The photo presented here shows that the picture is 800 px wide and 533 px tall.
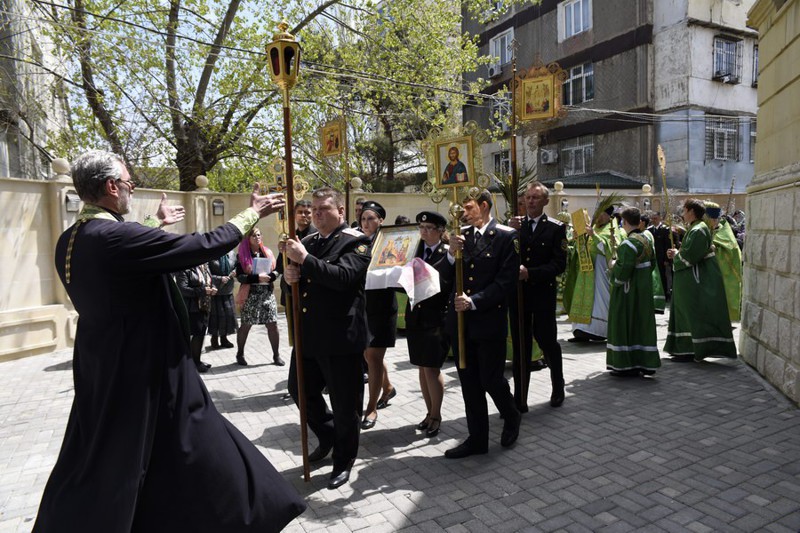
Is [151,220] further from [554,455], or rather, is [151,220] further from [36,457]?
[554,455]

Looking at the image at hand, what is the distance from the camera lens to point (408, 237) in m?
4.41

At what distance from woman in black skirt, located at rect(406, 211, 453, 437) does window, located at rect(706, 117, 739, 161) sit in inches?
751

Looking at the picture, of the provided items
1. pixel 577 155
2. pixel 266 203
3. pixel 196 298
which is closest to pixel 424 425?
pixel 266 203

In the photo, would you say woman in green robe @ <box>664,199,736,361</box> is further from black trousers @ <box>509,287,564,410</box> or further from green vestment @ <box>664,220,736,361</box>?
black trousers @ <box>509,287,564,410</box>

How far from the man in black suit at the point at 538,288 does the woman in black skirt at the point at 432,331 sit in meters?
0.90

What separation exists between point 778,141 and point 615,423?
3719 mm

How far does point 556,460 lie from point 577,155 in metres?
21.9

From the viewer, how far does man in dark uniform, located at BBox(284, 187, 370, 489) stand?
3.95 meters

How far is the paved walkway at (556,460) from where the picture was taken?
11.7 ft

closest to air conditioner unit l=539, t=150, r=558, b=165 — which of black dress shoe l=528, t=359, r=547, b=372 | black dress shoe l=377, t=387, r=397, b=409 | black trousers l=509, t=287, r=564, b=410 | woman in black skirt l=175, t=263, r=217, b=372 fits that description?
black dress shoe l=528, t=359, r=547, b=372

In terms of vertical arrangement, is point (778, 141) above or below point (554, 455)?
above

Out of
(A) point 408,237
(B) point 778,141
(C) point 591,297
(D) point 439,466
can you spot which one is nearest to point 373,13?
(C) point 591,297

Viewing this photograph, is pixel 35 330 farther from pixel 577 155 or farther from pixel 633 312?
pixel 577 155

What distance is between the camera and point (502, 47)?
28.0 m
